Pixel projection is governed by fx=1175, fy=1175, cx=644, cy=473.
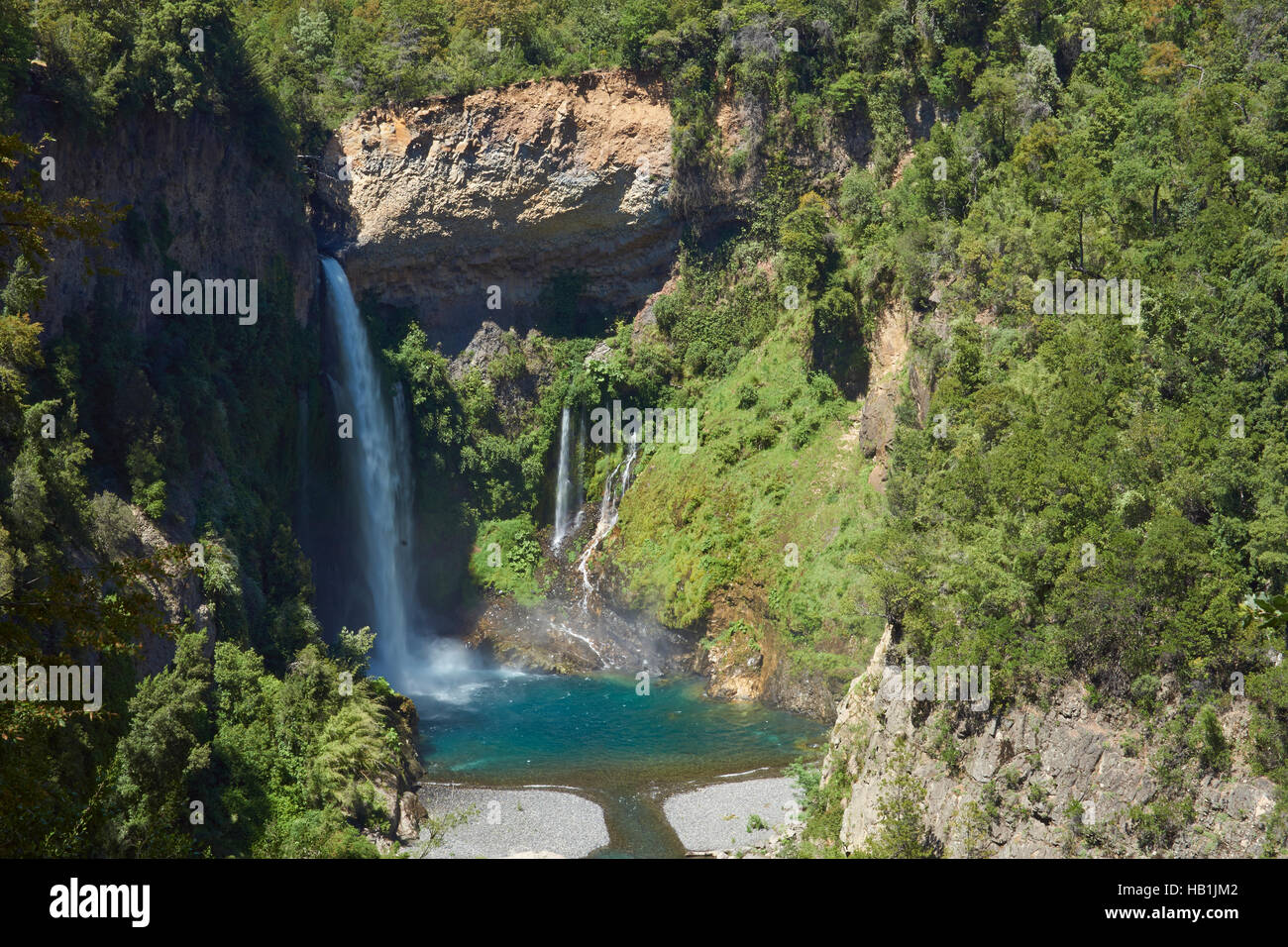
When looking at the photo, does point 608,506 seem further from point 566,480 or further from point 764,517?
point 764,517

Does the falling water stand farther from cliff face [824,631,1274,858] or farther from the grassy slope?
cliff face [824,631,1274,858]

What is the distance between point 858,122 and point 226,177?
71.3ft

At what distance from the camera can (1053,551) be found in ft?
72.5

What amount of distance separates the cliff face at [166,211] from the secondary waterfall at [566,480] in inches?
433

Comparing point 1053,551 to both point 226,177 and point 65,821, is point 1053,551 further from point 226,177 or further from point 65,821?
point 226,177

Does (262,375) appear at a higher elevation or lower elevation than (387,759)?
higher

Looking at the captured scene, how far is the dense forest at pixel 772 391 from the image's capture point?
20891mm

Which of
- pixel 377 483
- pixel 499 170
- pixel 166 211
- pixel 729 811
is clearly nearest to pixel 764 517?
pixel 729 811

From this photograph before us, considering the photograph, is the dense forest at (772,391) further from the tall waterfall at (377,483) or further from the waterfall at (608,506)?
the tall waterfall at (377,483)

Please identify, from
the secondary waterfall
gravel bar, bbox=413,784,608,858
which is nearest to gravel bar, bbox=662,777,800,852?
gravel bar, bbox=413,784,608,858

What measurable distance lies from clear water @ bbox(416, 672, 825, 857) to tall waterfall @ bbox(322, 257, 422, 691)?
204 inches
